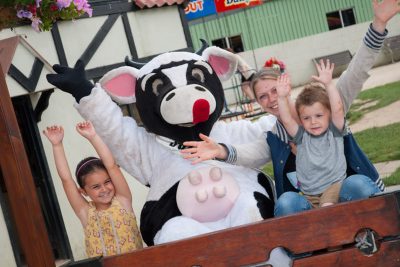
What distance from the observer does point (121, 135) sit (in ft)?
11.4

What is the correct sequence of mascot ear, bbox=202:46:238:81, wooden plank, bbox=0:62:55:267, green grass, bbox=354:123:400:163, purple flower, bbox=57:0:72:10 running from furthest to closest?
green grass, bbox=354:123:400:163 < purple flower, bbox=57:0:72:10 < mascot ear, bbox=202:46:238:81 < wooden plank, bbox=0:62:55:267

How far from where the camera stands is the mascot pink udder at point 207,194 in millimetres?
3197

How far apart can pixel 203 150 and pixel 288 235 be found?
80 centimetres

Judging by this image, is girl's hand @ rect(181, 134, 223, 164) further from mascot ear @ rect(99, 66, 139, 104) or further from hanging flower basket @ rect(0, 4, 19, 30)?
hanging flower basket @ rect(0, 4, 19, 30)

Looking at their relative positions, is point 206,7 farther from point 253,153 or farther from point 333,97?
point 333,97

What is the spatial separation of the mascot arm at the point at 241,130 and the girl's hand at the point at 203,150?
16.4 inches

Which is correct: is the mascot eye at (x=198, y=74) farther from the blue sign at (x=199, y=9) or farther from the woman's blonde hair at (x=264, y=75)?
the blue sign at (x=199, y=9)

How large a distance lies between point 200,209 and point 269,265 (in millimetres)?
781

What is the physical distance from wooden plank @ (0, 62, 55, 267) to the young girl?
2.58ft

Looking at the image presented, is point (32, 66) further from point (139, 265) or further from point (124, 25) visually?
point (139, 265)

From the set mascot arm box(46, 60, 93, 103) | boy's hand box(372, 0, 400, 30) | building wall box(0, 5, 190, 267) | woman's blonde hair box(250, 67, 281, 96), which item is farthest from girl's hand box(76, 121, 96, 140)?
building wall box(0, 5, 190, 267)

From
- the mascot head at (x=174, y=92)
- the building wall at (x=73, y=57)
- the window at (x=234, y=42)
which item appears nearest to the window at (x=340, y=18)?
the window at (x=234, y=42)

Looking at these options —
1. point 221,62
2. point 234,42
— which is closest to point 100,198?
point 221,62

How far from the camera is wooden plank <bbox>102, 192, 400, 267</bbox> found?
2.42 m
